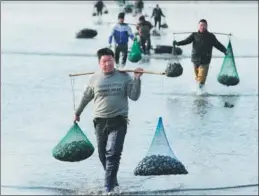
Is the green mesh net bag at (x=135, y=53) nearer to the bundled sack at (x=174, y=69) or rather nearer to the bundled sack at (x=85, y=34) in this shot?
the bundled sack at (x=174, y=69)

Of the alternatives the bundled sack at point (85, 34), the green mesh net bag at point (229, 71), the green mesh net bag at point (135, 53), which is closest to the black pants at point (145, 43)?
the green mesh net bag at point (135, 53)

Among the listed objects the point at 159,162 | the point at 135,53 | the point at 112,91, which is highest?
the point at 112,91

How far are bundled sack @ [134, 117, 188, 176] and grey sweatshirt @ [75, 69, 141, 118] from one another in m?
0.53

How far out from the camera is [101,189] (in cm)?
641

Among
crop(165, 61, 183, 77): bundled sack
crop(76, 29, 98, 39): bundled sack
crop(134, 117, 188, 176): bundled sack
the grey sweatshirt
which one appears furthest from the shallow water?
crop(76, 29, 98, 39): bundled sack

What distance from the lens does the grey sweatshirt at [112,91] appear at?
6.09 m

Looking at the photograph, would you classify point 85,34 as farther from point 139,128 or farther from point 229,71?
point 139,128

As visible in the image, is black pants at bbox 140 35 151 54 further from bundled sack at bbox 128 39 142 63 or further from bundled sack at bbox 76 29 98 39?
bundled sack at bbox 76 29 98 39

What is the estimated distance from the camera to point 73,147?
6.59 metres

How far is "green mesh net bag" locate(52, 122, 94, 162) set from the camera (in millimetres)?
6602

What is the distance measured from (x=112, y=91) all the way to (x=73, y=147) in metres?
0.90

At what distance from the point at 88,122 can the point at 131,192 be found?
11.8 feet

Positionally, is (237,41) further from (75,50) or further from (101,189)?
(101,189)

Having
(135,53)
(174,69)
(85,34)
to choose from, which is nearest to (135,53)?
(135,53)
